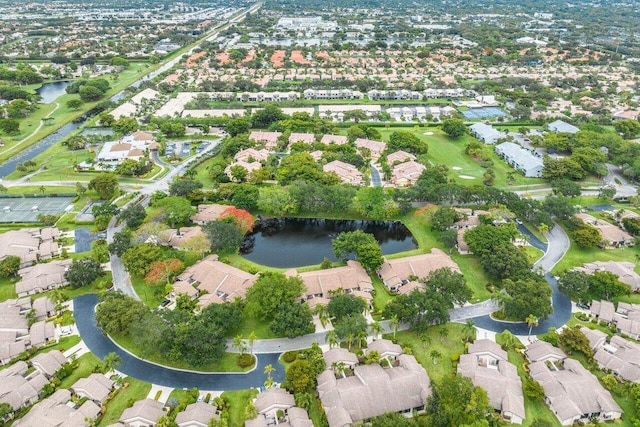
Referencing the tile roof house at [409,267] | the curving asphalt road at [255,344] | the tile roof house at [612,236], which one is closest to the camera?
the curving asphalt road at [255,344]

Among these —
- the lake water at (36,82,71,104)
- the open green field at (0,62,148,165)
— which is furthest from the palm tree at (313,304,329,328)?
the lake water at (36,82,71,104)

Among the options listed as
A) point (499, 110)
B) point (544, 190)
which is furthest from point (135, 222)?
point (499, 110)

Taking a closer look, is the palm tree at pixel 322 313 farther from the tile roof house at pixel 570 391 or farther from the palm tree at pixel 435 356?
→ the tile roof house at pixel 570 391

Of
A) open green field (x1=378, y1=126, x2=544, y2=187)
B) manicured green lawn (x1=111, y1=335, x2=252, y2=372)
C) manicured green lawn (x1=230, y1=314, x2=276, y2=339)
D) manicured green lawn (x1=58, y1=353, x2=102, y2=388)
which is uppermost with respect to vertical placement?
manicured green lawn (x1=58, y1=353, x2=102, y2=388)

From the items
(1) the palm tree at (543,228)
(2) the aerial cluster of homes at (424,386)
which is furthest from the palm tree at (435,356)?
(1) the palm tree at (543,228)

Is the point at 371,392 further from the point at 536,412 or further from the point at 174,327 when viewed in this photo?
the point at 174,327

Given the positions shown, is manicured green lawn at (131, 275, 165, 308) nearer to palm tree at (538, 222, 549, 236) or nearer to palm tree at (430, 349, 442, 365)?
palm tree at (430, 349, 442, 365)
